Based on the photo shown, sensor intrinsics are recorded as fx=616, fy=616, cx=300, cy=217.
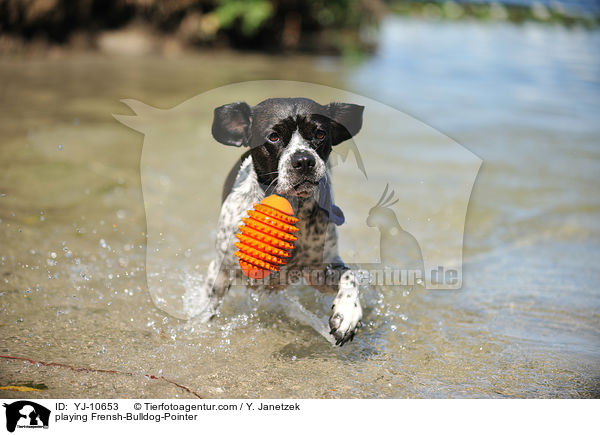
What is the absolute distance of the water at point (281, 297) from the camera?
3307 mm

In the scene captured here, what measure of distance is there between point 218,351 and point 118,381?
608 mm

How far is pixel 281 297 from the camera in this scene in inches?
→ 163

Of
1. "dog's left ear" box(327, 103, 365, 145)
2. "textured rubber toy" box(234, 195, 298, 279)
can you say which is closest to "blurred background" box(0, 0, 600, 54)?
"dog's left ear" box(327, 103, 365, 145)

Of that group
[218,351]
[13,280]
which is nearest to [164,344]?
[218,351]

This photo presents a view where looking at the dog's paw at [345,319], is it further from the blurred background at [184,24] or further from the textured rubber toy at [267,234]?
the blurred background at [184,24]

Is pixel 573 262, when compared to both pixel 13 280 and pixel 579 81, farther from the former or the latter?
pixel 579 81

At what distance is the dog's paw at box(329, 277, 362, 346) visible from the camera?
3.42 metres

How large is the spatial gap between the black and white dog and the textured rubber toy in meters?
0.13

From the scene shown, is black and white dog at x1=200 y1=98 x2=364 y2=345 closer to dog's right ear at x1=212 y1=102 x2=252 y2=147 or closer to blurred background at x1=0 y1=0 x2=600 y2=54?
dog's right ear at x1=212 y1=102 x2=252 y2=147

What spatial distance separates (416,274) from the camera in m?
4.87
